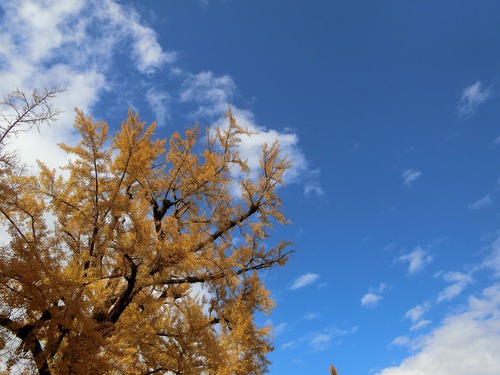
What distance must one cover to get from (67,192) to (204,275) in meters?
3.43

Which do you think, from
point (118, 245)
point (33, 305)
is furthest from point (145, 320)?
point (33, 305)

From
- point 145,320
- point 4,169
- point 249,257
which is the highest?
point 249,257

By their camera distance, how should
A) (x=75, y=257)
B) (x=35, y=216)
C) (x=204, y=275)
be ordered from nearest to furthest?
(x=75, y=257) < (x=35, y=216) < (x=204, y=275)

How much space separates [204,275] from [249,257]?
1.62 m

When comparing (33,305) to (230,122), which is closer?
(33,305)

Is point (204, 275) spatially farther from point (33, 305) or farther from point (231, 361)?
point (33, 305)

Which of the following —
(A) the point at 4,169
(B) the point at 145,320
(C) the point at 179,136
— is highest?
(C) the point at 179,136

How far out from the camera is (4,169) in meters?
4.41

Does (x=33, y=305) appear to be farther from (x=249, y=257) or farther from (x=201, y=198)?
(x=249, y=257)

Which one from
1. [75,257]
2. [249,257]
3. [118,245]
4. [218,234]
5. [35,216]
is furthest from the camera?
[249,257]

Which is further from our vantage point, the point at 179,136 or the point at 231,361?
the point at 231,361

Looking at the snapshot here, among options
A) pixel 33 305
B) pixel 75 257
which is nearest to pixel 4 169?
pixel 33 305

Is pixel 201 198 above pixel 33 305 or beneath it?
above

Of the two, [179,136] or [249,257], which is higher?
[179,136]
